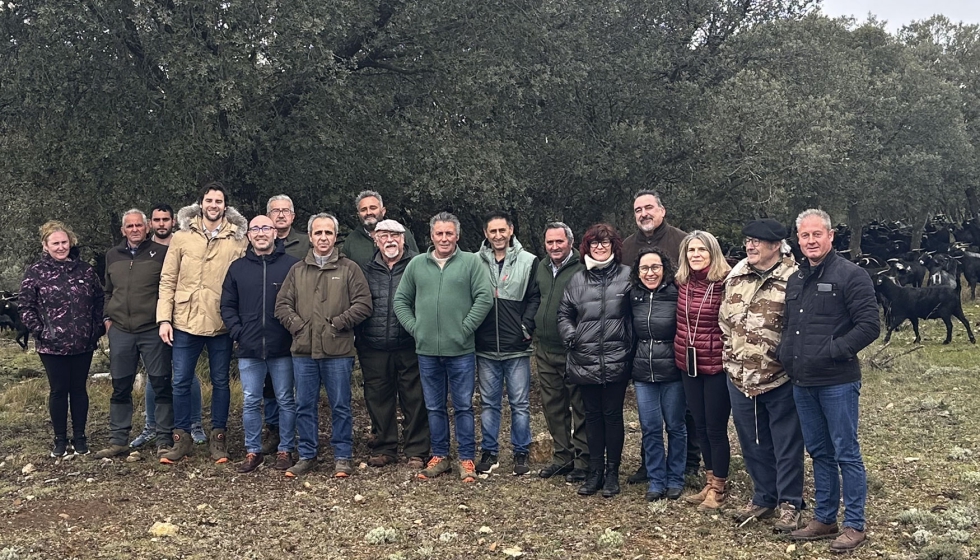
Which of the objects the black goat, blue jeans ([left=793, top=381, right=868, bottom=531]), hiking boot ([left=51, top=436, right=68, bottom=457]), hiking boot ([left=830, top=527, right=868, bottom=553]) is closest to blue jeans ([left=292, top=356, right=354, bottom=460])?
hiking boot ([left=51, top=436, right=68, bottom=457])

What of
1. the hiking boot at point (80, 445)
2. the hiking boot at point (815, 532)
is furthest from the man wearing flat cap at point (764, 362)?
the hiking boot at point (80, 445)

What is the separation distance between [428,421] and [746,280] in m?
3.11

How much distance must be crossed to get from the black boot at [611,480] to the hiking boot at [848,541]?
168 centimetres

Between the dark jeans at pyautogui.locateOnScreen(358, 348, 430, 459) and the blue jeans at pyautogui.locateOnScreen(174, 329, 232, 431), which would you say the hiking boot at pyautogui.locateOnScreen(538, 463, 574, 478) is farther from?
the blue jeans at pyautogui.locateOnScreen(174, 329, 232, 431)

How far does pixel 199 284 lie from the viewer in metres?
7.29

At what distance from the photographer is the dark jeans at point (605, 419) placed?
6.38 meters

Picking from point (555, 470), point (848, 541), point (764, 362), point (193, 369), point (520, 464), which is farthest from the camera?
point (193, 369)

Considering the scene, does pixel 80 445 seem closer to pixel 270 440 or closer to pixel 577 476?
pixel 270 440

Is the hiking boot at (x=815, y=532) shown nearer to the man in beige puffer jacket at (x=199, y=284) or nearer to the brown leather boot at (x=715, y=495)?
the brown leather boot at (x=715, y=495)

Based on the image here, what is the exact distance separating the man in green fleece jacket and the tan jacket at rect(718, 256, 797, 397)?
2028mm

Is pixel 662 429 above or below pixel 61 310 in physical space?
below

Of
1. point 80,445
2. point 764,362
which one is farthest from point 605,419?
point 80,445

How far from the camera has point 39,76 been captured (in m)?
8.98

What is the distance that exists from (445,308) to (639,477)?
207 centimetres
